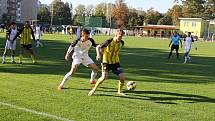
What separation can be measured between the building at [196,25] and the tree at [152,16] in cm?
1945

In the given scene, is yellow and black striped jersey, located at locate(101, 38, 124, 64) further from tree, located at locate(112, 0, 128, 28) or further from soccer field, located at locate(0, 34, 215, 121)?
tree, located at locate(112, 0, 128, 28)

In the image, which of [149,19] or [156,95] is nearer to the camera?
[156,95]

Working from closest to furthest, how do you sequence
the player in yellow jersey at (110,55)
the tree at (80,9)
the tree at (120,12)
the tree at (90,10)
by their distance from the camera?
the player in yellow jersey at (110,55), the tree at (120,12), the tree at (90,10), the tree at (80,9)

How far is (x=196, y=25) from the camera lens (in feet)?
413

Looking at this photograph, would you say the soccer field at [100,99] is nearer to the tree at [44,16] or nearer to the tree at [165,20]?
the tree at [44,16]

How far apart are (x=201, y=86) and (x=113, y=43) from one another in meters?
4.70

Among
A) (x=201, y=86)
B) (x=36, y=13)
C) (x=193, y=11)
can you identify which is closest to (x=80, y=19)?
(x=36, y=13)

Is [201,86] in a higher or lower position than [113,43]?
lower

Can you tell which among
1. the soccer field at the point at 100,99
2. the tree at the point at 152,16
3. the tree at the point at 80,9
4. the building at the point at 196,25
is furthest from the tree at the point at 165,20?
the soccer field at the point at 100,99

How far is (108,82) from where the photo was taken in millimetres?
14984

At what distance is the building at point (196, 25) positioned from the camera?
125438 mm

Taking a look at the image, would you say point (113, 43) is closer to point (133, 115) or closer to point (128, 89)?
point (128, 89)

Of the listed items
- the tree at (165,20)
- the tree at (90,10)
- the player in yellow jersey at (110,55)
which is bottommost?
the tree at (165,20)

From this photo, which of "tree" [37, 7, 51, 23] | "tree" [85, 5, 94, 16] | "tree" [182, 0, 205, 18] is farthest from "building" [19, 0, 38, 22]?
"tree" [182, 0, 205, 18]
